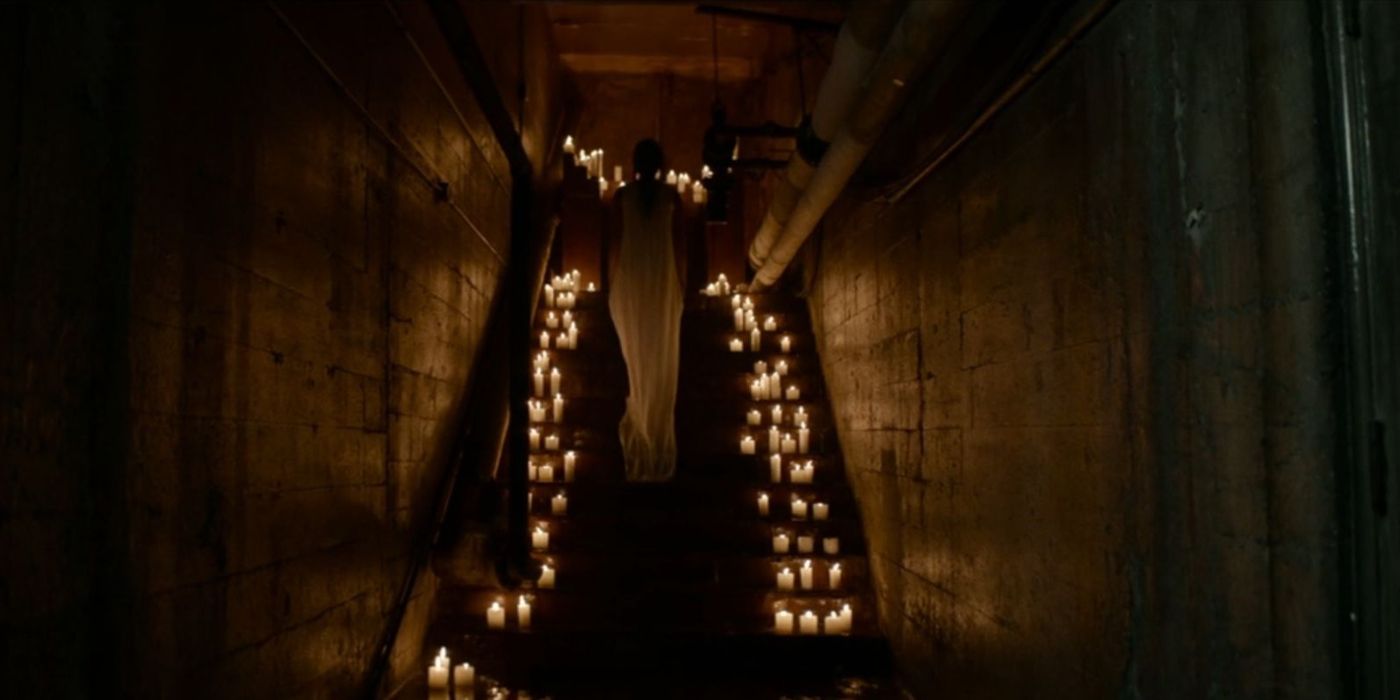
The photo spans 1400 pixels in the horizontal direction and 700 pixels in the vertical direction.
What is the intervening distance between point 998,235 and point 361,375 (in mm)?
2800

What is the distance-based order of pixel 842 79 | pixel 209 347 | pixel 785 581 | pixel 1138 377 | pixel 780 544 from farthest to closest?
1. pixel 780 544
2. pixel 785 581
3. pixel 842 79
4. pixel 209 347
5. pixel 1138 377

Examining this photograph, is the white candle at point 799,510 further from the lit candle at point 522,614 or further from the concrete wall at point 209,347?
the concrete wall at point 209,347

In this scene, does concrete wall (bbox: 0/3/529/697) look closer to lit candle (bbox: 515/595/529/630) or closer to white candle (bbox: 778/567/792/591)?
lit candle (bbox: 515/595/529/630)

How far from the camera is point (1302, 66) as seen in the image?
1996 millimetres

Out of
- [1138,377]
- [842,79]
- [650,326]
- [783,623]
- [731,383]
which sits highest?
[842,79]

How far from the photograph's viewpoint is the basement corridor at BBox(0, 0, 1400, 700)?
6.88 ft

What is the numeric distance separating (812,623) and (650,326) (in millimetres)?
2221

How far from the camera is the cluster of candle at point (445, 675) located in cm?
498

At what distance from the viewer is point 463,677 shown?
505 cm

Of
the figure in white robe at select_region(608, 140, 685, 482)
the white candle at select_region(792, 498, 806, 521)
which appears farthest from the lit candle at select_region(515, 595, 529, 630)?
the white candle at select_region(792, 498, 806, 521)

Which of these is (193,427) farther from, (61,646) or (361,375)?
(361,375)

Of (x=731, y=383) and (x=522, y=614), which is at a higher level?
(x=731, y=383)

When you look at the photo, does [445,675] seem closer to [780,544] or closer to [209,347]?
[780,544]

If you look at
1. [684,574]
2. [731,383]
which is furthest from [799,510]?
[731,383]
